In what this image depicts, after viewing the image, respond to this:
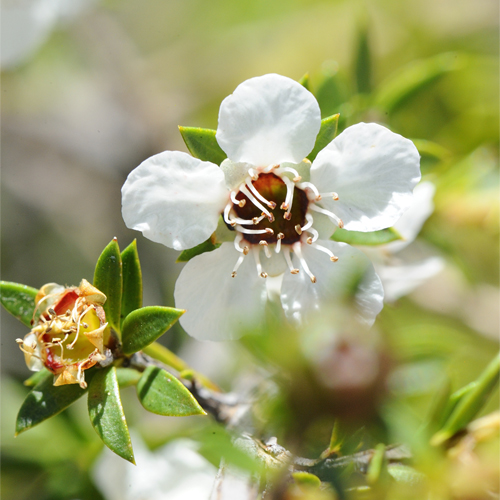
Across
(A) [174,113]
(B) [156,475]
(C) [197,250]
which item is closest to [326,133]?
(C) [197,250]

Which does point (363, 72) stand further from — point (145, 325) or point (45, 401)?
point (45, 401)

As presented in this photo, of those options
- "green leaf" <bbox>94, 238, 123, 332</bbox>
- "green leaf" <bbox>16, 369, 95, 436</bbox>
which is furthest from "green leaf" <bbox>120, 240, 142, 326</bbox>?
"green leaf" <bbox>16, 369, 95, 436</bbox>

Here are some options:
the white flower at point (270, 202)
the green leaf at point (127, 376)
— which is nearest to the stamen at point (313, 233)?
the white flower at point (270, 202)

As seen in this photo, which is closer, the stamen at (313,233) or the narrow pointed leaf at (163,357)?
the stamen at (313,233)

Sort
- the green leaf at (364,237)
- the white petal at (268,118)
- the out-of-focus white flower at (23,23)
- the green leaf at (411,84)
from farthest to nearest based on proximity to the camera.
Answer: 1. the out-of-focus white flower at (23,23)
2. the green leaf at (411,84)
3. the green leaf at (364,237)
4. the white petal at (268,118)

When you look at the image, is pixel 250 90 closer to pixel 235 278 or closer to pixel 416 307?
pixel 235 278

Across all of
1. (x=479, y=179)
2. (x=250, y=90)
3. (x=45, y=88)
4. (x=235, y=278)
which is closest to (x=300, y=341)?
(x=235, y=278)

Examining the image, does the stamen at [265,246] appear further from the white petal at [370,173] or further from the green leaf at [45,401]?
the green leaf at [45,401]

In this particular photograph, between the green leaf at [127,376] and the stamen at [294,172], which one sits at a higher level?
the stamen at [294,172]
